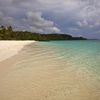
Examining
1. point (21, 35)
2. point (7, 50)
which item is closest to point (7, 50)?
point (7, 50)

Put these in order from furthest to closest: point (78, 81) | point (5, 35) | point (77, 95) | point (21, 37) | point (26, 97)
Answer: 1. point (21, 37)
2. point (5, 35)
3. point (78, 81)
4. point (77, 95)
5. point (26, 97)

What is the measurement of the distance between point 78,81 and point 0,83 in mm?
2909

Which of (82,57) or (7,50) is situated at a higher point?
(7,50)

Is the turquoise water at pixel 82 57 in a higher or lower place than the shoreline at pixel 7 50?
lower

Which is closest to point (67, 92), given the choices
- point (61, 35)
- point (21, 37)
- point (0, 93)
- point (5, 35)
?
point (0, 93)

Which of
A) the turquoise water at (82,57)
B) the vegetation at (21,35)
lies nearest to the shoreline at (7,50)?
the turquoise water at (82,57)

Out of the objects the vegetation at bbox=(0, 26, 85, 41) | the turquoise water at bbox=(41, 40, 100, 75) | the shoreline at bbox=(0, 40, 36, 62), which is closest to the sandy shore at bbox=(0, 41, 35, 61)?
the shoreline at bbox=(0, 40, 36, 62)

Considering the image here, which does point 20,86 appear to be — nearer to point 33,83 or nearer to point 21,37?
point 33,83

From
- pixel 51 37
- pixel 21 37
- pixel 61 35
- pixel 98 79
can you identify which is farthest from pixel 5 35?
pixel 61 35

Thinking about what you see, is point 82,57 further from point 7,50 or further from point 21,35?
point 21,35

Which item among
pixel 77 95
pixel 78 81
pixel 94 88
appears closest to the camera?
pixel 77 95

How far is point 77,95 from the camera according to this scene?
219 inches

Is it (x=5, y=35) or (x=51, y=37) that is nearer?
(x=5, y=35)

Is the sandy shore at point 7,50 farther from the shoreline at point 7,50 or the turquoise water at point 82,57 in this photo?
the turquoise water at point 82,57
